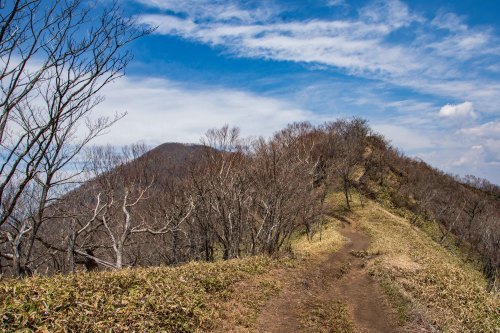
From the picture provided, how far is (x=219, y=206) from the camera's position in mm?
20297

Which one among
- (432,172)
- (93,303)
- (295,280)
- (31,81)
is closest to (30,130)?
(31,81)

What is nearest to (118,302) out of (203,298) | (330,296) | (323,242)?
(203,298)

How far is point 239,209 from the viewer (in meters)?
18.8

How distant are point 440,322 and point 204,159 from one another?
1552 centimetres

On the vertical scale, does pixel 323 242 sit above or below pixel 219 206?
below

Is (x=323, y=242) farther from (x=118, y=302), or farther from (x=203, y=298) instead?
(x=118, y=302)

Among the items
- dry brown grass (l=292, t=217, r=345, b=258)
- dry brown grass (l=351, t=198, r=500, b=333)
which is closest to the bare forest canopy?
dry brown grass (l=292, t=217, r=345, b=258)

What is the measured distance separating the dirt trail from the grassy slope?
0.39 m

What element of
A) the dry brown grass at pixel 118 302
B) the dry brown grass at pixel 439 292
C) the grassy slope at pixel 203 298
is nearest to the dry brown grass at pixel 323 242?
the grassy slope at pixel 203 298

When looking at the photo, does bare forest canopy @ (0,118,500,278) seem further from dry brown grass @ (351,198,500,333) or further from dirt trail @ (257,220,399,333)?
dry brown grass @ (351,198,500,333)

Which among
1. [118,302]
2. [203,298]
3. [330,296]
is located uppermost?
[118,302]

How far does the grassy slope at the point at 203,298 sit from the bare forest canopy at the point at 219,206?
7.86ft

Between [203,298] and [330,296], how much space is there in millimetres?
5886

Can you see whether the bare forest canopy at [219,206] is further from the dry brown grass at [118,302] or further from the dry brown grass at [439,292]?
the dry brown grass at [439,292]
